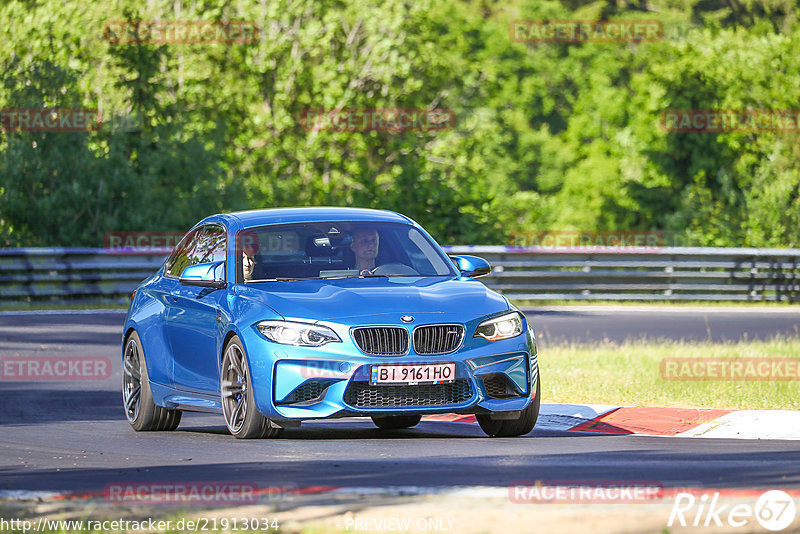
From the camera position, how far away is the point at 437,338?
31.7 ft

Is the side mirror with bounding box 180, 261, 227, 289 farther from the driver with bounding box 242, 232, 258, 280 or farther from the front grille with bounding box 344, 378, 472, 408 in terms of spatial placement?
the front grille with bounding box 344, 378, 472, 408

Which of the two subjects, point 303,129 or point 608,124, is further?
point 608,124

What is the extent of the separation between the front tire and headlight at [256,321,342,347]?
0.99 ft

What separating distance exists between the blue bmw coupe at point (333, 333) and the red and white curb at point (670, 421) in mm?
1122

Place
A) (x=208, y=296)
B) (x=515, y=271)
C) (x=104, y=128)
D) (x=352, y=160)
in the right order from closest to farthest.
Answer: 1. (x=208, y=296)
2. (x=515, y=271)
3. (x=104, y=128)
4. (x=352, y=160)

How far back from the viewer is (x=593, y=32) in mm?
70125

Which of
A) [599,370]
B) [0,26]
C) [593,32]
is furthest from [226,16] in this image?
[599,370]

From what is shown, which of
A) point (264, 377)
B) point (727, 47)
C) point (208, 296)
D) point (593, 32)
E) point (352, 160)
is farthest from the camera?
point (593, 32)

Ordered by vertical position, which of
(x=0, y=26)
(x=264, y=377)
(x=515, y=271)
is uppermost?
(x=0, y=26)

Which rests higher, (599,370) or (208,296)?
(208,296)

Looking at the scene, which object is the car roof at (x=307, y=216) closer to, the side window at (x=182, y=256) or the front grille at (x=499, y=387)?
the side window at (x=182, y=256)

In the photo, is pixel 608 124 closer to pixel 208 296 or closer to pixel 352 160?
pixel 352 160

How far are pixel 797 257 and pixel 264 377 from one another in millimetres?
21038

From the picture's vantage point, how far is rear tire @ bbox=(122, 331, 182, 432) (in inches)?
452
